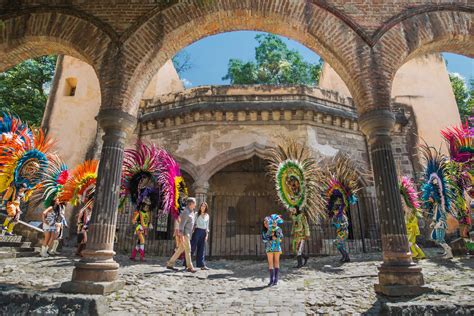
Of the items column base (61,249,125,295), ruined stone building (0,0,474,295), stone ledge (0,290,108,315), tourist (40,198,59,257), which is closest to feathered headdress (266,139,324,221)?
ruined stone building (0,0,474,295)

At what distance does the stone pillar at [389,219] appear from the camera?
4449 millimetres

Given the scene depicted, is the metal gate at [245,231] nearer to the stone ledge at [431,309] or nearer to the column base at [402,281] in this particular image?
the column base at [402,281]

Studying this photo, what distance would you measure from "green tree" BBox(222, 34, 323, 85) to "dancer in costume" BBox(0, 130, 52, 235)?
18541 millimetres

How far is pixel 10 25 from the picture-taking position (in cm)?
599

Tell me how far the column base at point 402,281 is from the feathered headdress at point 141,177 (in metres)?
5.50

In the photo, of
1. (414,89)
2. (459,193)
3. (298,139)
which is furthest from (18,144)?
(414,89)

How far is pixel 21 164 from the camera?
6715mm

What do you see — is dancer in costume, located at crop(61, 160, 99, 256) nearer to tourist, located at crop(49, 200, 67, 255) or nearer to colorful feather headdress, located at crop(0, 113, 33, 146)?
tourist, located at crop(49, 200, 67, 255)

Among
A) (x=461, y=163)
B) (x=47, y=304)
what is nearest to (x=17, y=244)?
(x=47, y=304)

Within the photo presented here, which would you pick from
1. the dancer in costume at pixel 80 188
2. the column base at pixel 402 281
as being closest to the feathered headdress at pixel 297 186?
the column base at pixel 402 281

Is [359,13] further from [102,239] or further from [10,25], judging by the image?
[10,25]

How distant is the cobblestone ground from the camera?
4203 mm

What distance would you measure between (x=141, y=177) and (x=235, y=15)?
4.56 m

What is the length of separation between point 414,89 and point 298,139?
7.54 meters
